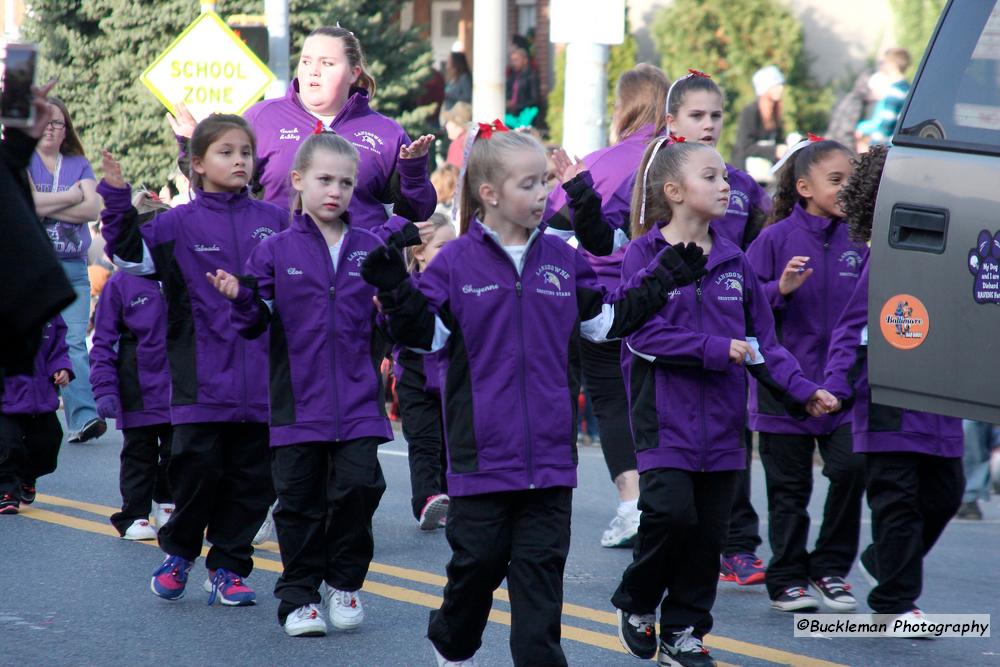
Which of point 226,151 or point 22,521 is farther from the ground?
point 226,151

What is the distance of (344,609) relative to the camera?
608 cm

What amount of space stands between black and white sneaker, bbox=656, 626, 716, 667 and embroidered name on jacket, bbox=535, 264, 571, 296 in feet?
4.28

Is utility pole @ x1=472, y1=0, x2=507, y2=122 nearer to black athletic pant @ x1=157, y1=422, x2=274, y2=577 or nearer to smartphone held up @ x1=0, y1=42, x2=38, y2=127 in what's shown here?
black athletic pant @ x1=157, y1=422, x2=274, y2=577

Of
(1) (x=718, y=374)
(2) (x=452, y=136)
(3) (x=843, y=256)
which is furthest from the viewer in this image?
(2) (x=452, y=136)

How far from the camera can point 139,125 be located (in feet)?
70.0

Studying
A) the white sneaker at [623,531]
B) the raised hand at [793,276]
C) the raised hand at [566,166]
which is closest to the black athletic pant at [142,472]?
the white sneaker at [623,531]

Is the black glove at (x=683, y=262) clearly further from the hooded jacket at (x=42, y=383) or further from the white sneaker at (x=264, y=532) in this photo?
the hooded jacket at (x=42, y=383)

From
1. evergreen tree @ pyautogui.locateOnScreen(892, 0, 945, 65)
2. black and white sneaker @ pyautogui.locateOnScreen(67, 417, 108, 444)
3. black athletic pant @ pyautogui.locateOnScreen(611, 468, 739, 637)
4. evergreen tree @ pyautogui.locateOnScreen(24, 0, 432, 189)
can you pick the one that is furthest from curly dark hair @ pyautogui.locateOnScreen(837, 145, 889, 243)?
evergreen tree @ pyautogui.locateOnScreen(892, 0, 945, 65)

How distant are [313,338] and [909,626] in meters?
2.50

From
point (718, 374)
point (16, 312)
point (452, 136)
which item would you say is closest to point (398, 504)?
point (718, 374)

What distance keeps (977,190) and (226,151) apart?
298 centimetres

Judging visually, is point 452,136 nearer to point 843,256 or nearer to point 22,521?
point 22,521

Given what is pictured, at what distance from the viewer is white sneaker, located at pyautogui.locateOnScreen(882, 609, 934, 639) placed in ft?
19.7

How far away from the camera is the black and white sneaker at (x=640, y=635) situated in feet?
18.6
